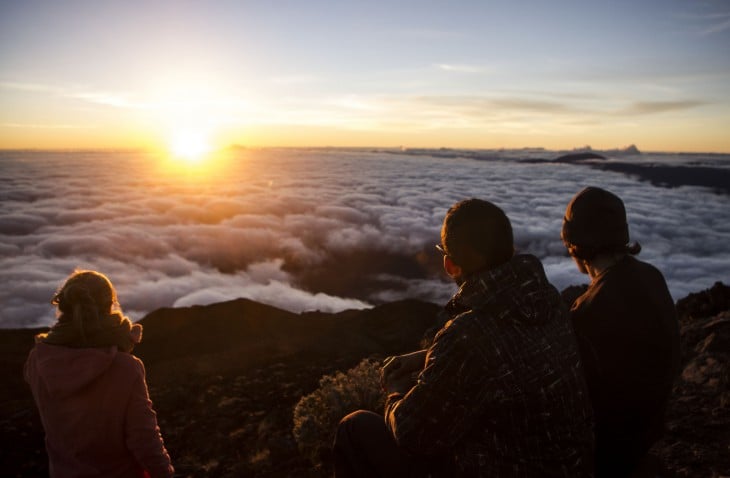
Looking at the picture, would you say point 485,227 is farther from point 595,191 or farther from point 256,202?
point 256,202

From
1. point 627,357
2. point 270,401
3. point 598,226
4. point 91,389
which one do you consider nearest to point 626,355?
point 627,357

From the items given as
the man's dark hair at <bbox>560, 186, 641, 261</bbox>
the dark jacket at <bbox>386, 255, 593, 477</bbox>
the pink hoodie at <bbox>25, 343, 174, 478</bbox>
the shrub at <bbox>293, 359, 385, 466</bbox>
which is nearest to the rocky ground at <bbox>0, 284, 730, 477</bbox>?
the shrub at <bbox>293, 359, 385, 466</bbox>

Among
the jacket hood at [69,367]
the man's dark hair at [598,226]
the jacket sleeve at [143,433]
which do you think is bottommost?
the jacket sleeve at [143,433]

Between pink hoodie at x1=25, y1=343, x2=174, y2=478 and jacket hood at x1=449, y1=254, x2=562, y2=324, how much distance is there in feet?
5.32

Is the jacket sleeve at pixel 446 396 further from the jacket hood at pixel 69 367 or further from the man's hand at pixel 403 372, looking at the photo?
the jacket hood at pixel 69 367

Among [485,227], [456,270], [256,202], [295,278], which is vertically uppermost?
[485,227]

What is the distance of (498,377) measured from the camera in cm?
154

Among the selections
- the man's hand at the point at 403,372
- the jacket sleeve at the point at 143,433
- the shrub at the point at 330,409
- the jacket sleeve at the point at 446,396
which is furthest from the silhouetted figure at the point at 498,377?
the shrub at the point at 330,409

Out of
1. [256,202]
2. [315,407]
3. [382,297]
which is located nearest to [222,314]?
[315,407]

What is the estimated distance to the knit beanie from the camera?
2.39 metres

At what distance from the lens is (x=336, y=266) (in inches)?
2682

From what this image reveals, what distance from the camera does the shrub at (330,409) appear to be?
4.37 meters

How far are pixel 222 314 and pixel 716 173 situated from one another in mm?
151901

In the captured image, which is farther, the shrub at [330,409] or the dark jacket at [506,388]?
the shrub at [330,409]
